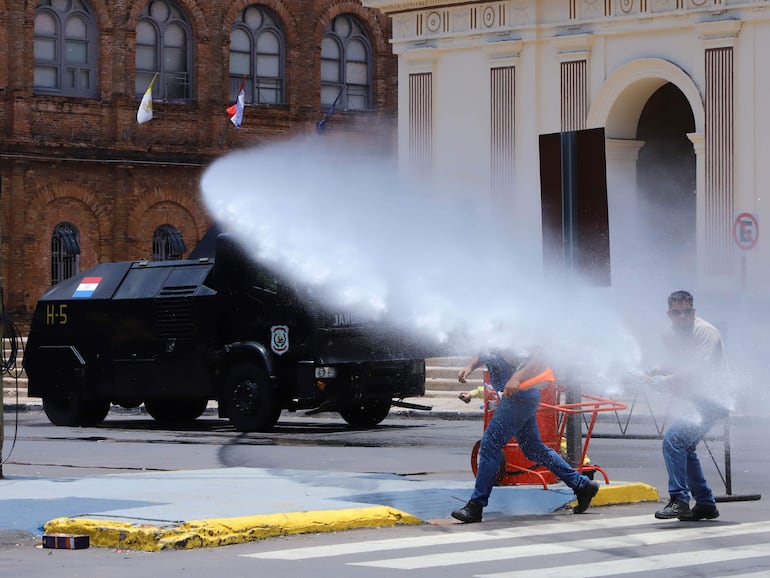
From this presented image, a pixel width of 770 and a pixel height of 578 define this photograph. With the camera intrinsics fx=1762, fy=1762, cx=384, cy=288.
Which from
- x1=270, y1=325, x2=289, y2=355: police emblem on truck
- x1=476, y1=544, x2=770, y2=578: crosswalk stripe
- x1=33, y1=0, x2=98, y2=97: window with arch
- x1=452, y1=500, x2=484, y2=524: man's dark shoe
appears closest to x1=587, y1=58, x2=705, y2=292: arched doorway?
x1=270, y1=325, x2=289, y2=355: police emblem on truck

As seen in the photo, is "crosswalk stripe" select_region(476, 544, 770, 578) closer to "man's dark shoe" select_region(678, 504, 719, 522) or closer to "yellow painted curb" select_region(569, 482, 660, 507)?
"man's dark shoe" select_region(678, 504, 719, 522)

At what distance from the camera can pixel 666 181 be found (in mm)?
34219

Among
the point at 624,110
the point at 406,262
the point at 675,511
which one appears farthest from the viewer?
the point at 624,110

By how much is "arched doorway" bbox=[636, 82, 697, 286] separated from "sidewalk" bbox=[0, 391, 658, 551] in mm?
18057

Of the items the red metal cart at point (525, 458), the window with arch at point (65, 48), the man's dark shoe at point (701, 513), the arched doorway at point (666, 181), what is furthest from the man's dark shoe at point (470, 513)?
the window with arch at point (65, 48)

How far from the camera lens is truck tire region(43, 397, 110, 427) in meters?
25.7

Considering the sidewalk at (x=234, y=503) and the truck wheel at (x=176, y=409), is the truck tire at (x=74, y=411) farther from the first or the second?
the sidewalk at (x=234, y=503)

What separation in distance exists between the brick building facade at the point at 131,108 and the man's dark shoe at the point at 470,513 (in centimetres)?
2938

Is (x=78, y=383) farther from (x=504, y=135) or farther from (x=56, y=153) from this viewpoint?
(x=56, y=153)

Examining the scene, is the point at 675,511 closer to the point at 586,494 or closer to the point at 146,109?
the point at 586,494

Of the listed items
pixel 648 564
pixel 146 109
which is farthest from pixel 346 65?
pixel 648 564

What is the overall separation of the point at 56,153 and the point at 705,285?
18.9 metres

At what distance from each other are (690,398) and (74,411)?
567 inches

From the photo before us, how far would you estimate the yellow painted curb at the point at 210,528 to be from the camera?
38.0ft
